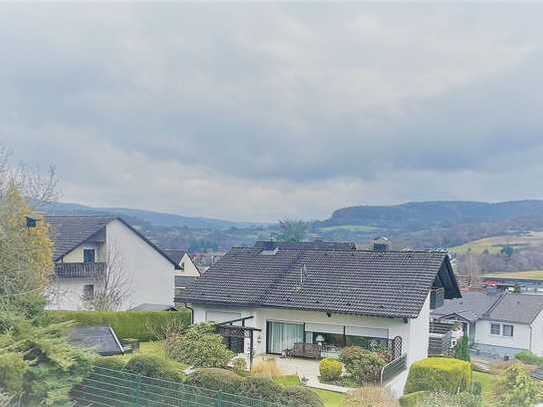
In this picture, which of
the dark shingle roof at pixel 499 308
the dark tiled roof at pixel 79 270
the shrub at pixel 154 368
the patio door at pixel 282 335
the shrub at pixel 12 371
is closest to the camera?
the shrub at pixel 12 371

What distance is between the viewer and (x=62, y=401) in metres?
11.2

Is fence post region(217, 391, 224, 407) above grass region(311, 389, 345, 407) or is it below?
above

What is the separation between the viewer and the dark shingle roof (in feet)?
145

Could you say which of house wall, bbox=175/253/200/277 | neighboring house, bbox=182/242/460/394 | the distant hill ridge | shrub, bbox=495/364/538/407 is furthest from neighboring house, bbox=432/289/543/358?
the distant hill ridge

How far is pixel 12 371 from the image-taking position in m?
10.1

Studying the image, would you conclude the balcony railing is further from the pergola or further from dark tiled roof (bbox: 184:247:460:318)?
the pergola

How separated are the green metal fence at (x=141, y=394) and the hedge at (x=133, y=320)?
10.5 metres

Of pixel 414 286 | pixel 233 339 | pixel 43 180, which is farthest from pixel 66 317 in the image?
pixel 414 286

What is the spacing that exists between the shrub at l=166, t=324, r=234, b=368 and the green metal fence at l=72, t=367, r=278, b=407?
168 inches

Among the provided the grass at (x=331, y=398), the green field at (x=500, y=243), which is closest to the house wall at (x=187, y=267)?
the grass at (x=331, y=398)

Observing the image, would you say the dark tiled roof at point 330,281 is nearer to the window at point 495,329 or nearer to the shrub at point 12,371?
the shrub at point 12,371

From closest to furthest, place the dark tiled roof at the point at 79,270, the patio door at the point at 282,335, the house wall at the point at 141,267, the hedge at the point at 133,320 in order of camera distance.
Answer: the patio door at the point at 282,335
the hedge at the point at 133,320
the dark tiled roof at the point at 79,270
the house wall at the point at 141,267

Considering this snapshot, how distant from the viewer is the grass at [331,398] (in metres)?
14.0

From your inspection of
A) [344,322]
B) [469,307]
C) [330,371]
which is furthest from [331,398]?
[469,307]
